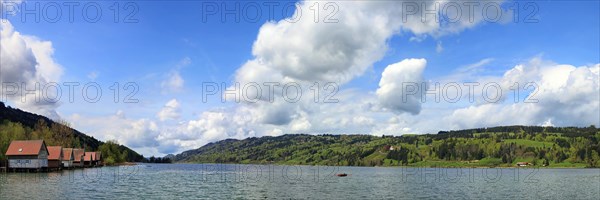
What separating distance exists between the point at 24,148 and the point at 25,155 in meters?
2.61

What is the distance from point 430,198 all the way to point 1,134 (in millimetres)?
138384

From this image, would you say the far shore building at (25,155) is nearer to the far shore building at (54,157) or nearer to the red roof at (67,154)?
the far shore building at (54,157)

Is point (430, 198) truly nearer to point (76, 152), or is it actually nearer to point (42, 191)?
point (42, 191)

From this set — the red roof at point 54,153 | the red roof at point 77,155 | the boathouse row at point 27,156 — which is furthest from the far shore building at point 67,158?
the boathouse row at point 27,156

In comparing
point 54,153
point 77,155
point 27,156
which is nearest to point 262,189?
point 27,156

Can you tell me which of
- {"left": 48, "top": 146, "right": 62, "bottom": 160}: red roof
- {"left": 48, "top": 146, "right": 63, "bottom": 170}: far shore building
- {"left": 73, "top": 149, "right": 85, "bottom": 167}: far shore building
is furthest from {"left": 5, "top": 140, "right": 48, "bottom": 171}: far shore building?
{"left": 73, "top": 149, "right": 85, "bottom": 167}: far shore building

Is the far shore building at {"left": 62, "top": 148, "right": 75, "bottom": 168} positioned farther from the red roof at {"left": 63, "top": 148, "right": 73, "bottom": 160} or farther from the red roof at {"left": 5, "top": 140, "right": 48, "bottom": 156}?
the red roof at {"left": 5, "top": 140, "right": 48, "bottom": 156}

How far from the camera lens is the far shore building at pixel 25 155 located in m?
137

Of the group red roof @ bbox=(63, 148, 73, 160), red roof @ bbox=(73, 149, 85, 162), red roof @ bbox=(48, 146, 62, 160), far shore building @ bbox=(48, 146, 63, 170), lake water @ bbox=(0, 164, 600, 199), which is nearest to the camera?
lake water @ bbox=(0, 164, 600, 199)

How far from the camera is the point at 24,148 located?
13812cm

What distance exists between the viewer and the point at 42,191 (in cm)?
6756

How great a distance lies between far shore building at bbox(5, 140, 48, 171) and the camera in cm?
13688

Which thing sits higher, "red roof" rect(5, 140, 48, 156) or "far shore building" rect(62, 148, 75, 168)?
"red roof" rect(5, 140, 48, 156)

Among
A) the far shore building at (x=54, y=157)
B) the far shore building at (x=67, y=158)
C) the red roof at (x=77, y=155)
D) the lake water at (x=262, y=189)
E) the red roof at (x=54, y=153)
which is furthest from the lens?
the red roof at (x=77, y=155)
